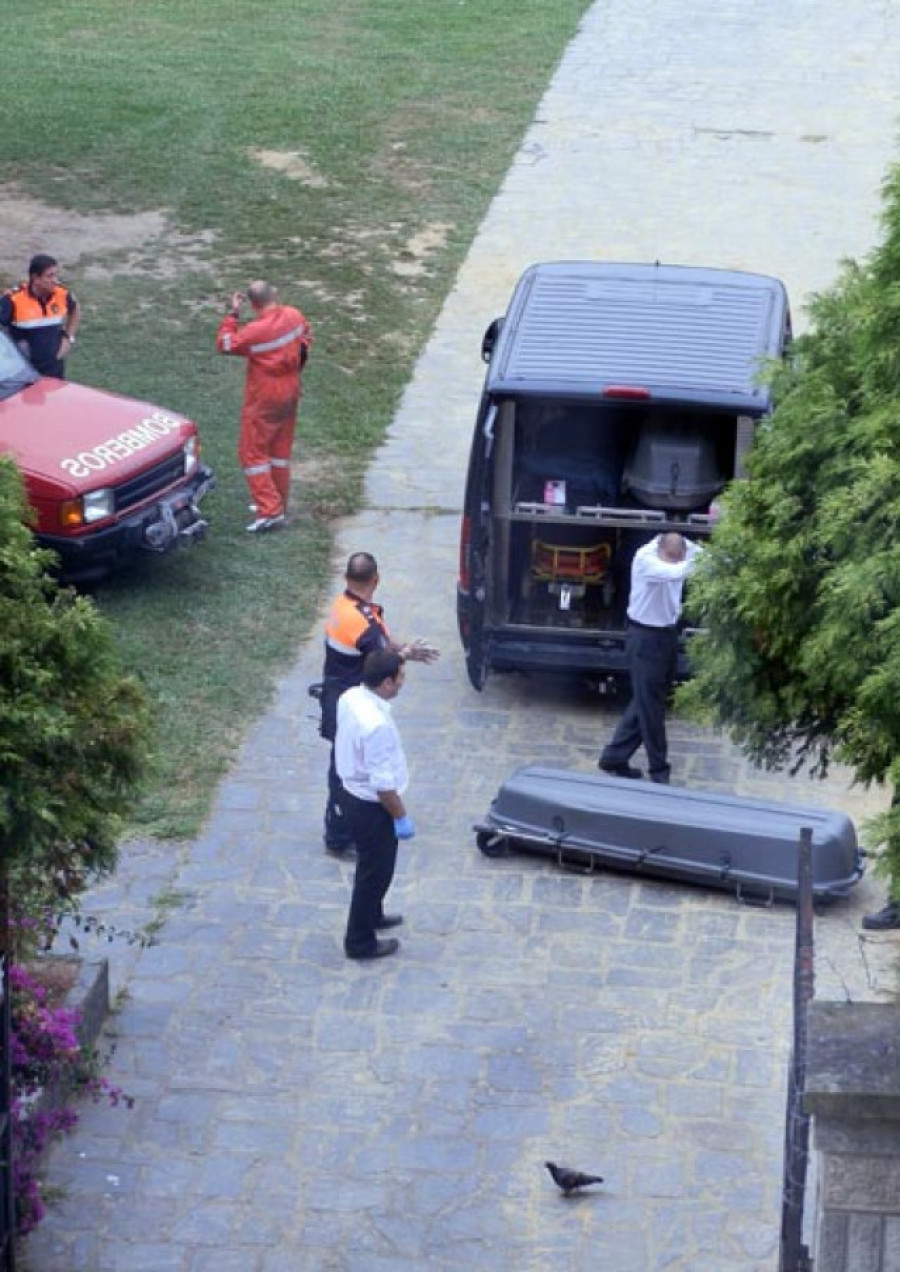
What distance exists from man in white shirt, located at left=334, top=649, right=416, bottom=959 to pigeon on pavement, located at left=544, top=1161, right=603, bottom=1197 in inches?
76.1

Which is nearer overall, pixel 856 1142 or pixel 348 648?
pixel 856 1142

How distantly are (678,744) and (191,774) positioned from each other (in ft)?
9.34

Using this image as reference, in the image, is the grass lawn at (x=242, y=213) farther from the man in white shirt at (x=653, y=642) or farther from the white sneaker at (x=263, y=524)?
the man in white shirt at (x=653, y=642)

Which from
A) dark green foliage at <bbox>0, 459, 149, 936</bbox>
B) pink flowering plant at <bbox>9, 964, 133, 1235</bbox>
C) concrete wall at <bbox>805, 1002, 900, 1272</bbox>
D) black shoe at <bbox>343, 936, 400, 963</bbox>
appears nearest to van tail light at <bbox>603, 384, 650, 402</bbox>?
black shoe at <bbox>343, 936, 400, 963</bbox>

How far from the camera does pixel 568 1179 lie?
8906 mm

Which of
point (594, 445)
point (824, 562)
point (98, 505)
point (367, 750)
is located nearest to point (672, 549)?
point (594, 445)

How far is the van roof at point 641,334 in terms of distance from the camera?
12812 mm

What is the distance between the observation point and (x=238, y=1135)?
370 inches

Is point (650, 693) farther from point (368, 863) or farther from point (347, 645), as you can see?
point (368, 863)

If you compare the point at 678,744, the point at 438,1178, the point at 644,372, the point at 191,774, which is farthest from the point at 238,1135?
the point at 644,372

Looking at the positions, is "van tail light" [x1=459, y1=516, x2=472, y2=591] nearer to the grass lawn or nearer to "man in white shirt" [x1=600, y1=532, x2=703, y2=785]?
"man in white shirt" [x1=600, y1=532, x2=703, y2=785]

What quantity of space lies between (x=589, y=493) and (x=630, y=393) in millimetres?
1120

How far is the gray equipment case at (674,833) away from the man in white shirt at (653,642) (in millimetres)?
555

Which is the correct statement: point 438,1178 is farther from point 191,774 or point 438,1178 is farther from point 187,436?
point 187,436
